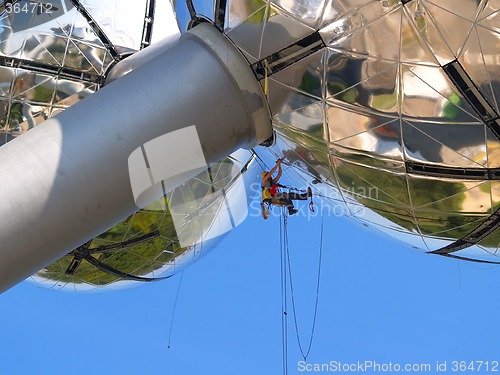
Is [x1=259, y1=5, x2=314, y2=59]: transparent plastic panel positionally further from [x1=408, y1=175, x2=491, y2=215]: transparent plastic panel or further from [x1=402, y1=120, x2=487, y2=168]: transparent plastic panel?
[x1=408, y1=175, x2=491, y2=215]: transparent plastic panel

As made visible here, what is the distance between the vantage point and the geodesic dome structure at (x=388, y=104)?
7.08 metres

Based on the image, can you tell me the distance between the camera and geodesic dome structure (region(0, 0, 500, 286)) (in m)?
7.08

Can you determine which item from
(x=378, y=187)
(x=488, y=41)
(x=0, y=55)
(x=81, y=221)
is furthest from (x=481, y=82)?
(x=0, y=55)

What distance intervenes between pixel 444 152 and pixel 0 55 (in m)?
5.59

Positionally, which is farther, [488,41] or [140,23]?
[140,23]

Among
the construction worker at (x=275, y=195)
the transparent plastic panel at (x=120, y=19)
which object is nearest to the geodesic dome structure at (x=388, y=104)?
the construction worker at (x=275, y=195)

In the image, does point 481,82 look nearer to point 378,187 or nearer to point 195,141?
point 378,187

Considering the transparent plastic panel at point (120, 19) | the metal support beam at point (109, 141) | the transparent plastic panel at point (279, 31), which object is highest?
the transparent plastic panel at point (120, 19)

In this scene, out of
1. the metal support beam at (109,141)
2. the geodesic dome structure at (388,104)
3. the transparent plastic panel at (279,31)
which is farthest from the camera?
the transparent plastic panel at (279,31)

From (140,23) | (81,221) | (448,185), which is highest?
(140,23)

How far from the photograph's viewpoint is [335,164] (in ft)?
26.5

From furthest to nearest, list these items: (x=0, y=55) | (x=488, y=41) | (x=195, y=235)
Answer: (x=195, y=235), (x=0, y=55), (x=488, y=41)

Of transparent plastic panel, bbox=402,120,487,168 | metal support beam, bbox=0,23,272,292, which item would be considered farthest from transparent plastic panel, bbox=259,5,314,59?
transparent plastic panel, bbox=402,120,487,168

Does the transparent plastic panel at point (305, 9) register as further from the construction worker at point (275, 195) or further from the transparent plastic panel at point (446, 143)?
the construction worker at point (275, 195)
